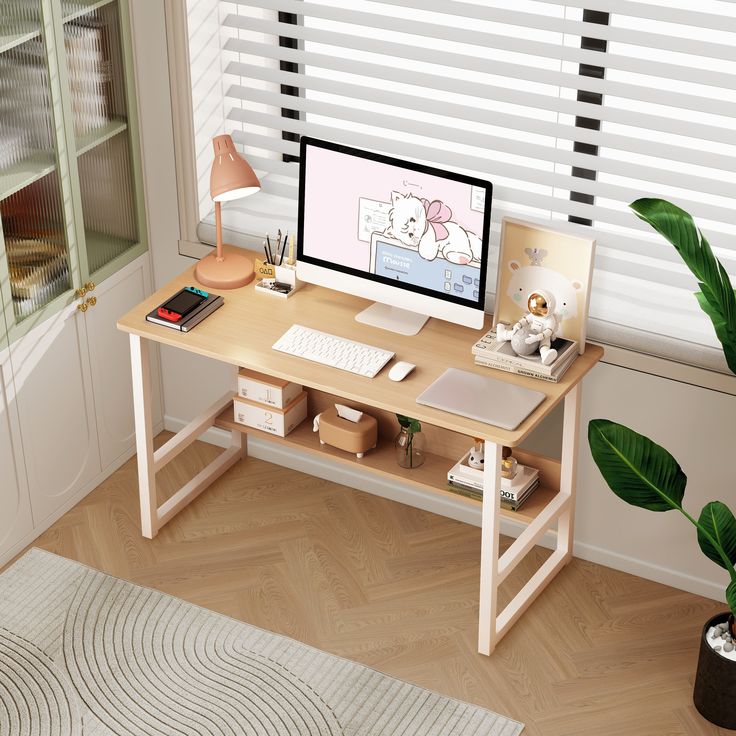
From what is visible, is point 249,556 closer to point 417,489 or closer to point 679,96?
point 417,489

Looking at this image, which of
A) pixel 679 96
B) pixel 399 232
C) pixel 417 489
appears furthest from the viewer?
pixel 417 489

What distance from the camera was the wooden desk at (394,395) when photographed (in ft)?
10.6

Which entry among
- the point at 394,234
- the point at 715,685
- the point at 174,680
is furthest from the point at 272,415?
the point at 715,685

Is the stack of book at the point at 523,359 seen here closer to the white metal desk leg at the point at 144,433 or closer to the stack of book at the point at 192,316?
the stack of book at the point at 192,316

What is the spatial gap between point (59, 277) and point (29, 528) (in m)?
0.81

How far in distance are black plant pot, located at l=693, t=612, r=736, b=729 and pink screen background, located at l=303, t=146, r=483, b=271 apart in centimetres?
125

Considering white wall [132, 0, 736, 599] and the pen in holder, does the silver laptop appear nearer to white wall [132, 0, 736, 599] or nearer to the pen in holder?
white wall [132, 0, 736, 599]

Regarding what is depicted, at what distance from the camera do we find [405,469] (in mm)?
3633

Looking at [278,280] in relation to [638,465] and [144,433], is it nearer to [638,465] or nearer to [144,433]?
[144,433]

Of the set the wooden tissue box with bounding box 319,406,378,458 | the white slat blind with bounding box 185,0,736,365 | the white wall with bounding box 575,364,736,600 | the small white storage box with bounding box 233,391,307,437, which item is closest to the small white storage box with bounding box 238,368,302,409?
the small white storage box with bounding box 233,391,307,437

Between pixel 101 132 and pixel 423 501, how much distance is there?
5.18 feet

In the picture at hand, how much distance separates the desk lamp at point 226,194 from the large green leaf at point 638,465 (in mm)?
1239

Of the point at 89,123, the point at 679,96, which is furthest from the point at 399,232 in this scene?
the point at 89,123

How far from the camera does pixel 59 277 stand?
149 inches
